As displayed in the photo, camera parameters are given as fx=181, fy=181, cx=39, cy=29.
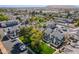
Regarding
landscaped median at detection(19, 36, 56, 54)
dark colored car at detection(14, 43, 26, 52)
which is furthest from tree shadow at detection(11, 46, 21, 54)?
landscaped median at detection(19, 36, 56, 54)

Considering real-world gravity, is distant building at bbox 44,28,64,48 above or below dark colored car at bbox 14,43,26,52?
above

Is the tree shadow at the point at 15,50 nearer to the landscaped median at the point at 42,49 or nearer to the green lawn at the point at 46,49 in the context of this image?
the landscaped median at the point at 42,49

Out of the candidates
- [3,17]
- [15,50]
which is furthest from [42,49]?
[3,17]

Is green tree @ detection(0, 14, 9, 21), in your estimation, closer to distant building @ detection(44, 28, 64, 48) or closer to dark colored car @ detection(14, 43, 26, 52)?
dark colored car @ detection(14, 43, 26, 52)

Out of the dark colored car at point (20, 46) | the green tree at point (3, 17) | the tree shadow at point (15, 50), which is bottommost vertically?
the tree shadow at point (15, 50)

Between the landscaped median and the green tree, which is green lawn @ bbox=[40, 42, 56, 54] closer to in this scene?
the landscaped median

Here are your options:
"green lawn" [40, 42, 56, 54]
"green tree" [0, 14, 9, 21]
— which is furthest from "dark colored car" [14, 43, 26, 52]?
"green tree" [0, 14, 9, 21]

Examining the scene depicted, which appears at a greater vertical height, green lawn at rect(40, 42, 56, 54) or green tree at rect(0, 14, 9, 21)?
green tree at rect(0, 14, 9, 21)

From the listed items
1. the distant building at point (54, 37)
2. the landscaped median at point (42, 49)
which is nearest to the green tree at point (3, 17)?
the landscaped median at point (42, 49)

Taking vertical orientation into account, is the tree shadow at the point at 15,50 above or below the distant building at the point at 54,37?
below

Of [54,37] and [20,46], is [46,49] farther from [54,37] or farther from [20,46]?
[20,46]

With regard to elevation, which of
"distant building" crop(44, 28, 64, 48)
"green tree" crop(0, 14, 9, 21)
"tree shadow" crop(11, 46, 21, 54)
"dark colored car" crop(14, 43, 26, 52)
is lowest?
"tree shadow" crop(11, 46, 21, 54)

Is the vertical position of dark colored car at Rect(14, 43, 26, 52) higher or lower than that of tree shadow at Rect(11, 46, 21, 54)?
higher

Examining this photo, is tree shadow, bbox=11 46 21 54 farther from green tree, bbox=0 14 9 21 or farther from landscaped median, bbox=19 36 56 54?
green tree, bbox=0 14 9 21
